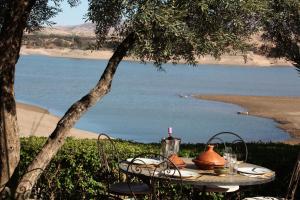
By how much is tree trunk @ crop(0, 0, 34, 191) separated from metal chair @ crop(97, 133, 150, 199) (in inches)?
44.2

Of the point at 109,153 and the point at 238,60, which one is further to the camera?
the point at 238,60

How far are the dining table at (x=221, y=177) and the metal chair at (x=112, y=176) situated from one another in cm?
41

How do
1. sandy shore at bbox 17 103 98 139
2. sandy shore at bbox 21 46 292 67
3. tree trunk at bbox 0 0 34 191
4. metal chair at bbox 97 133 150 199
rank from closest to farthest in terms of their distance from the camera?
metal chair at bbox 97 133 150 199 → tree trunk at bbox 0 0 34 191 → sandy shore at bbox 17 103 98 139 → sandy shore at bbox 21 46 292 67

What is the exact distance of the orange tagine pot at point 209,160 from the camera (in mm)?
6254

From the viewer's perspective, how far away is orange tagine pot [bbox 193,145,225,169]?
6.25 metres

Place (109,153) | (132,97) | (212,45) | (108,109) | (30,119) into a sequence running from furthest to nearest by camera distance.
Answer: (132,97) < (108,109) < (30,119) < (109,153) < (212,45)

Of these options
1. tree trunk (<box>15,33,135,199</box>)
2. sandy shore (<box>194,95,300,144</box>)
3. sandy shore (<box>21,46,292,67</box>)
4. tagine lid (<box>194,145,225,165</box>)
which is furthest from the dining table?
sandy shore (<box>21,46,292,67</box>)

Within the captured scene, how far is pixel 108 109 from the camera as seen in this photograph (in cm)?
3762

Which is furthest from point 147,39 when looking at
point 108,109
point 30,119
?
point 108,109

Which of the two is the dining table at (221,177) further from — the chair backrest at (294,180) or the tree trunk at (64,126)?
the tree trunk at (64,126)

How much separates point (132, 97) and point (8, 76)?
1498 inches

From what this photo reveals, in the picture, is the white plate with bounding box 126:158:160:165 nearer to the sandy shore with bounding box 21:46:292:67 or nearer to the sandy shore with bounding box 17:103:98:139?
the sandy shore with bounding box 17:103:98:139

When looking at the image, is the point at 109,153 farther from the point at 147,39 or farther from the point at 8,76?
the point at 147,39

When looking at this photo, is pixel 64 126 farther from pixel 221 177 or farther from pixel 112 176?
pixel 221 177
